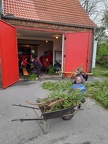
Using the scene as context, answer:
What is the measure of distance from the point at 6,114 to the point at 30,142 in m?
1.40

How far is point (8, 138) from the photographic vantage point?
254 centimetres

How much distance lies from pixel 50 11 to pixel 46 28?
4.98 ft

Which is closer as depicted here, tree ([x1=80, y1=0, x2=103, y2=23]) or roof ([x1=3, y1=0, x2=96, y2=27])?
roof ([x1=3, y1=0, x2=96, y2=27])

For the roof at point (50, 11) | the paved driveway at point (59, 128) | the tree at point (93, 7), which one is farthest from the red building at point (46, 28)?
the tree at point (93, 7)

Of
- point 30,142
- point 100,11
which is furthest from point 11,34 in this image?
point 100,11

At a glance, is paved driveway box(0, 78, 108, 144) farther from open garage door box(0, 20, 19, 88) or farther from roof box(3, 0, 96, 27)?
roof box(3, 0, 96, 27)

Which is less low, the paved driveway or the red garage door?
the red garage door

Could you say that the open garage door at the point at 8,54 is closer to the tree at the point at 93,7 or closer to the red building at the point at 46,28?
the red building at the point at 46,28

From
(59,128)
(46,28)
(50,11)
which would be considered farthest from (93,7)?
(59,128)

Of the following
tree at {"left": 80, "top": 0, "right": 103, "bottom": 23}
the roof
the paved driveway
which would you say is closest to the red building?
the roof

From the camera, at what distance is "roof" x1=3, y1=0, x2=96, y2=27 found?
23.0ft

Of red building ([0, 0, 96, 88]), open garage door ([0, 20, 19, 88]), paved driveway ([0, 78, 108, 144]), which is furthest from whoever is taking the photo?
red building ([0, 0, 96, 88])

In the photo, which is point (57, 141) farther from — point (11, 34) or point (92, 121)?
point (11, 34)

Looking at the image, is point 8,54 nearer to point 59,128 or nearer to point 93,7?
point 59,128
